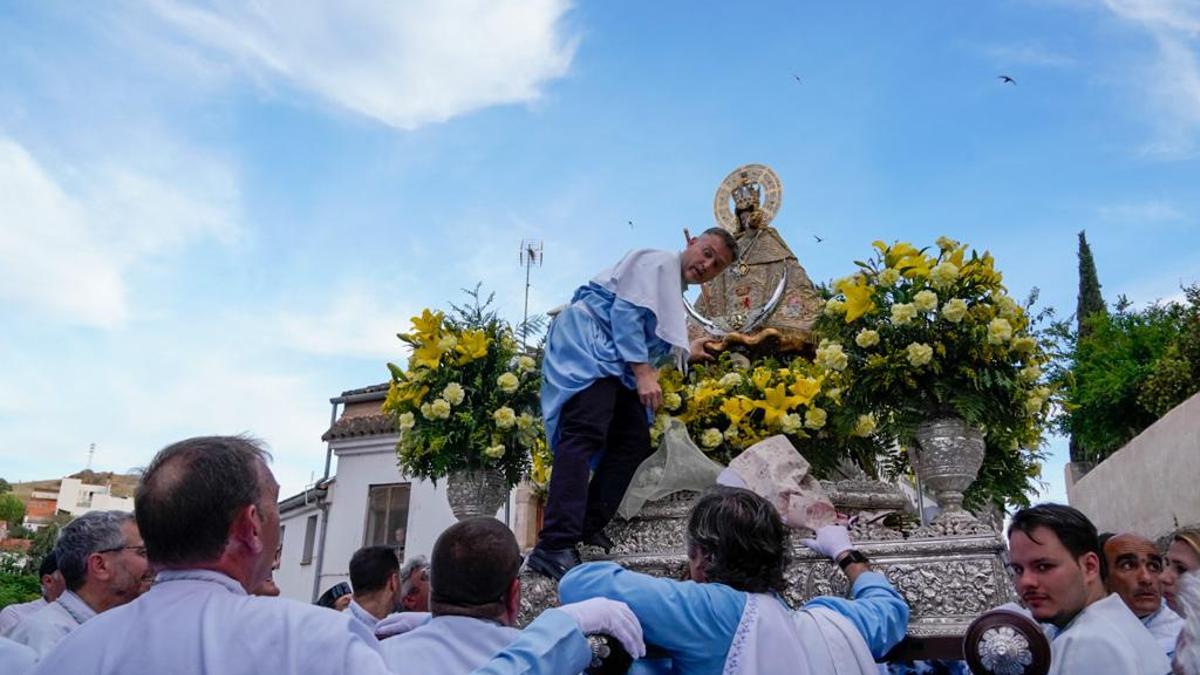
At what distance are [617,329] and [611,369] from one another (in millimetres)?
216

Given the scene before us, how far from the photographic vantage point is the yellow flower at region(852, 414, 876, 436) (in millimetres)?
4637

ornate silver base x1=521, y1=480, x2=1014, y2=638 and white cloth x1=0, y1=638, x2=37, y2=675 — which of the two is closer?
white cloth x1=0, y1=638, x2=37, y2=675

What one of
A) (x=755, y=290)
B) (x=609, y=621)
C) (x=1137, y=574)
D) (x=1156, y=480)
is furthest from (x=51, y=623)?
(x=1156, y=480)

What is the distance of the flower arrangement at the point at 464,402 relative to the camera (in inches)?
214

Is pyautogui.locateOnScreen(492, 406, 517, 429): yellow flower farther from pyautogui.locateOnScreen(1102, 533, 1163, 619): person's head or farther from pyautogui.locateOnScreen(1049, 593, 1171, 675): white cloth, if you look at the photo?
pyautogui.locateOnScreen(1049, 593, 1171, 675): white cloth

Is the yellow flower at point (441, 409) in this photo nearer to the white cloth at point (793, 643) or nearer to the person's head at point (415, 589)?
the person's head at point (415, 589)

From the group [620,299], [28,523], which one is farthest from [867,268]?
[28,523]

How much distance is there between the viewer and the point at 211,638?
5.13 feet

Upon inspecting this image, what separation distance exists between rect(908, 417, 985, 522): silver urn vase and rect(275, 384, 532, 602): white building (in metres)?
17.1

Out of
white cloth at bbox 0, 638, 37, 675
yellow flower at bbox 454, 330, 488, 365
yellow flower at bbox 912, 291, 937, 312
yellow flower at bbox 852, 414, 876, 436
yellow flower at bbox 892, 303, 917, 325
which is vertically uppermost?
yellow flower at bbox 454, 330, 488, 365

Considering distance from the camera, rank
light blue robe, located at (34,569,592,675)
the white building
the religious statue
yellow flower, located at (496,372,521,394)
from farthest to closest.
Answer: the white building
the religious statue
yellow flower, located at (496,372,521,394)
light blue robe, located at (34,569,592,675)

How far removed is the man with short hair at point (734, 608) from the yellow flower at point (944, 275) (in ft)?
7.24

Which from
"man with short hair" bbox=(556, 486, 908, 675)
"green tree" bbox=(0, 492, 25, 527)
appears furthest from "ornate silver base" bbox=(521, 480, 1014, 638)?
"green tree" bbox=(0, 492, 25, 527)

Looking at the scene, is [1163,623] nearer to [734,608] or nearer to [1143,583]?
[1143,583]
